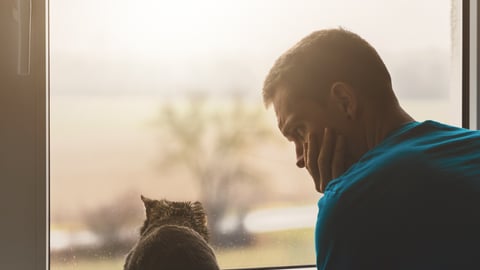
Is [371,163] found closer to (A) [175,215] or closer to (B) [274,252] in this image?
(A) [175,215]

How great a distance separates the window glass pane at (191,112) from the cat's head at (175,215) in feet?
0.61

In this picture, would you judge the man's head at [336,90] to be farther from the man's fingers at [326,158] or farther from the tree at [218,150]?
the tree at [218,150]

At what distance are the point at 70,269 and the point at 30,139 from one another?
0.27m

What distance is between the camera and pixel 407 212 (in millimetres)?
671

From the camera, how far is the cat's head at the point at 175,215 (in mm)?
887

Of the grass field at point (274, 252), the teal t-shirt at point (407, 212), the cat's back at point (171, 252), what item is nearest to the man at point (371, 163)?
the teal t-shirt at point (407, 212)

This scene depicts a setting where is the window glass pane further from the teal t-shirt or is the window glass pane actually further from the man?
the teal t-shirt

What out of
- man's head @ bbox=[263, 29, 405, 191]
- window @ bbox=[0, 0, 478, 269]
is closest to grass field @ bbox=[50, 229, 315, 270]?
window @ bbox=[0, 0, 478, 269]

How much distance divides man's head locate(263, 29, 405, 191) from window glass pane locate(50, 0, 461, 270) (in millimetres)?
262

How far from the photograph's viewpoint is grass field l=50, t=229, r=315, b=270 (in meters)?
1.14

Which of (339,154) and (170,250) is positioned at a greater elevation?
(339,154)

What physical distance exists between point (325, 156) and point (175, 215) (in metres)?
0.26

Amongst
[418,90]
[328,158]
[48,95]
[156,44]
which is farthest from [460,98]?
[48,95]

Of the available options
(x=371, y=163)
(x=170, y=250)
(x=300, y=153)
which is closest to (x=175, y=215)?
(x=170, y=250)
